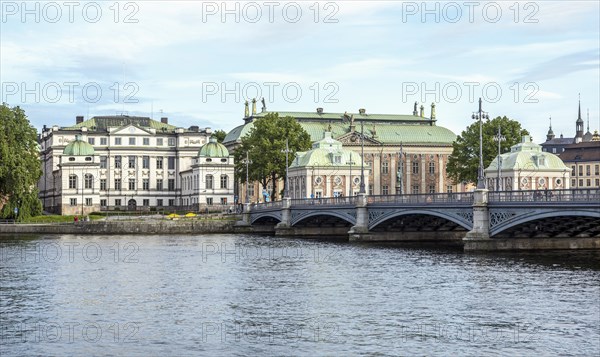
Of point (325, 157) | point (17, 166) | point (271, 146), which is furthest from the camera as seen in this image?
point (271, 146)

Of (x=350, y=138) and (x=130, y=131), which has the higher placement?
(x=130, y=131)

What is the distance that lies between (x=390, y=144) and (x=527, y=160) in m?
49.6

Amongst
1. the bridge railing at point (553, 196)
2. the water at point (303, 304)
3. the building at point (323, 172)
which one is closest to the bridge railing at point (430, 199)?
the bridge railing at point (553, 196)

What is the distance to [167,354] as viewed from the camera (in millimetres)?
33562

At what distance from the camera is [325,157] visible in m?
137

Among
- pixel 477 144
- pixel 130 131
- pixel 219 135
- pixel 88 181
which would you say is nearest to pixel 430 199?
pixel 477 144

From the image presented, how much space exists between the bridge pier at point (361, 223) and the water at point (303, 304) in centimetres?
1486

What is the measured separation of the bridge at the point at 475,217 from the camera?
59.6m

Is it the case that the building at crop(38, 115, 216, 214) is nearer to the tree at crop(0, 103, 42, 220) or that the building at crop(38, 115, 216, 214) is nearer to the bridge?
the tree at crop(0, 103, 42, 220)

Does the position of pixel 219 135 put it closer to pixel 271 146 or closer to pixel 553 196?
pixel 271 146

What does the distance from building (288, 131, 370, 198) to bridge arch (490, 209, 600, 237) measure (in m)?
67.6

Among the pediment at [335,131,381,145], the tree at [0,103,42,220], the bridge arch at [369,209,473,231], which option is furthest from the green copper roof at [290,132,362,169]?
the bridge arch at [369,209,473,231]

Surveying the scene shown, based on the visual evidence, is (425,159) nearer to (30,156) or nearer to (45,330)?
(30,156)

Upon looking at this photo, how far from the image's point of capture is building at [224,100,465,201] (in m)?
170
